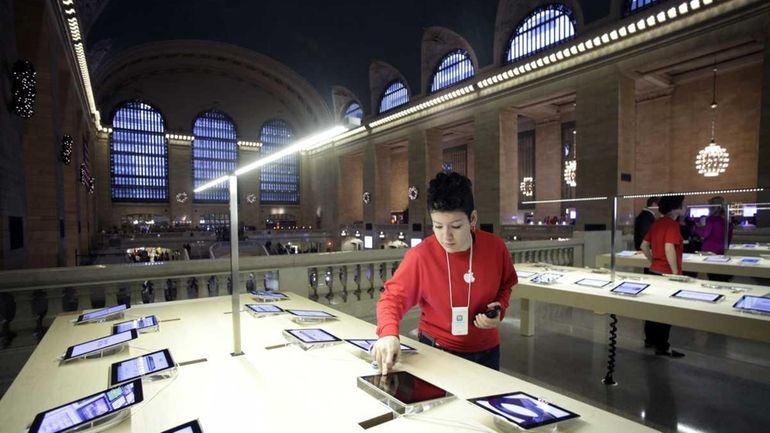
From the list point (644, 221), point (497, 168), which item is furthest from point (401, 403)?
point (497, 168)

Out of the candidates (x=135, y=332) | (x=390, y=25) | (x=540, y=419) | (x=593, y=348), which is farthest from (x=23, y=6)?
(x=390, y=25)

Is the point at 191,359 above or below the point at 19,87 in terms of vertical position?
below

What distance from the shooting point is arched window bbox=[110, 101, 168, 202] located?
93.0 ft

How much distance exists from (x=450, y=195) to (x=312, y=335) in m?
1.17

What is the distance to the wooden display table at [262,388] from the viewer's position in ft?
4.27

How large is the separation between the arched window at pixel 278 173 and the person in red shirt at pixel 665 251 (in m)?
31.1

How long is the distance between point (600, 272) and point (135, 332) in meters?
5.06

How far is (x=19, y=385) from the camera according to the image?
161 centimetres

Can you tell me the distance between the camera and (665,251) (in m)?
4.66

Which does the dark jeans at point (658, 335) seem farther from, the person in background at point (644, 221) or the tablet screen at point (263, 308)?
the tablet screen at point (263, 308)

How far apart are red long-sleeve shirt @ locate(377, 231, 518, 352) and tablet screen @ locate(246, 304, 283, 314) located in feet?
3.86

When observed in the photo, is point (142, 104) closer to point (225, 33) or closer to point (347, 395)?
point (225, 33)

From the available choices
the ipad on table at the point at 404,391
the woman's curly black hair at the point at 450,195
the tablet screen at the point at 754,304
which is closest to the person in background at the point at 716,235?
the tablet screen at the point at 754,304

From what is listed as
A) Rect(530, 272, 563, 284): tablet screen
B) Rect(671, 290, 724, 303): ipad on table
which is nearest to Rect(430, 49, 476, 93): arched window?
Rect(530, 272, 563, 284): tablet screen
